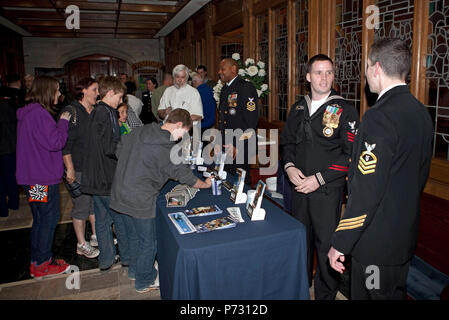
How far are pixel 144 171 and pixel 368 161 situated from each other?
1.42 m

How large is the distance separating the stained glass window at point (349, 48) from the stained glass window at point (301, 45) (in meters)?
0.55

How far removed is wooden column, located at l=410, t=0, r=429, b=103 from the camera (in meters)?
2.63

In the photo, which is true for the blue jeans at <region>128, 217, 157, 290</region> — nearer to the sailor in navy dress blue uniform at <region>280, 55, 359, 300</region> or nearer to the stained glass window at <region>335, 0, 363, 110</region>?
the sailor in navy dress blue uniform at <region>280, 55, 359, 300</region>

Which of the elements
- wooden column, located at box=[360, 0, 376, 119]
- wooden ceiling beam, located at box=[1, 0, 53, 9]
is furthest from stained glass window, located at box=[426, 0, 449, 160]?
wooden ceiling beam, located at box=[1, 0, 53, 9]

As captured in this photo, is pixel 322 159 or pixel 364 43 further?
pixel 364 43

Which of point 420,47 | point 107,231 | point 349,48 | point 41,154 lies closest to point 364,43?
point 349,48

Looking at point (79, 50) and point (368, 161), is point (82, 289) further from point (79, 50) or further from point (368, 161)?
point (79, 50)

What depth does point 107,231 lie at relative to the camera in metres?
2.96

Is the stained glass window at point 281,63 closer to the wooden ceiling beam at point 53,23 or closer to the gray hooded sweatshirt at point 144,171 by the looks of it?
the gray hooded sweatshirt at point 144,171

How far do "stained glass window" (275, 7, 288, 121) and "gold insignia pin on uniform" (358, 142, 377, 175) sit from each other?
138 inches

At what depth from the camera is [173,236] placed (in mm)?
1930

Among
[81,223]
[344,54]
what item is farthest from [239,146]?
[81,223]
